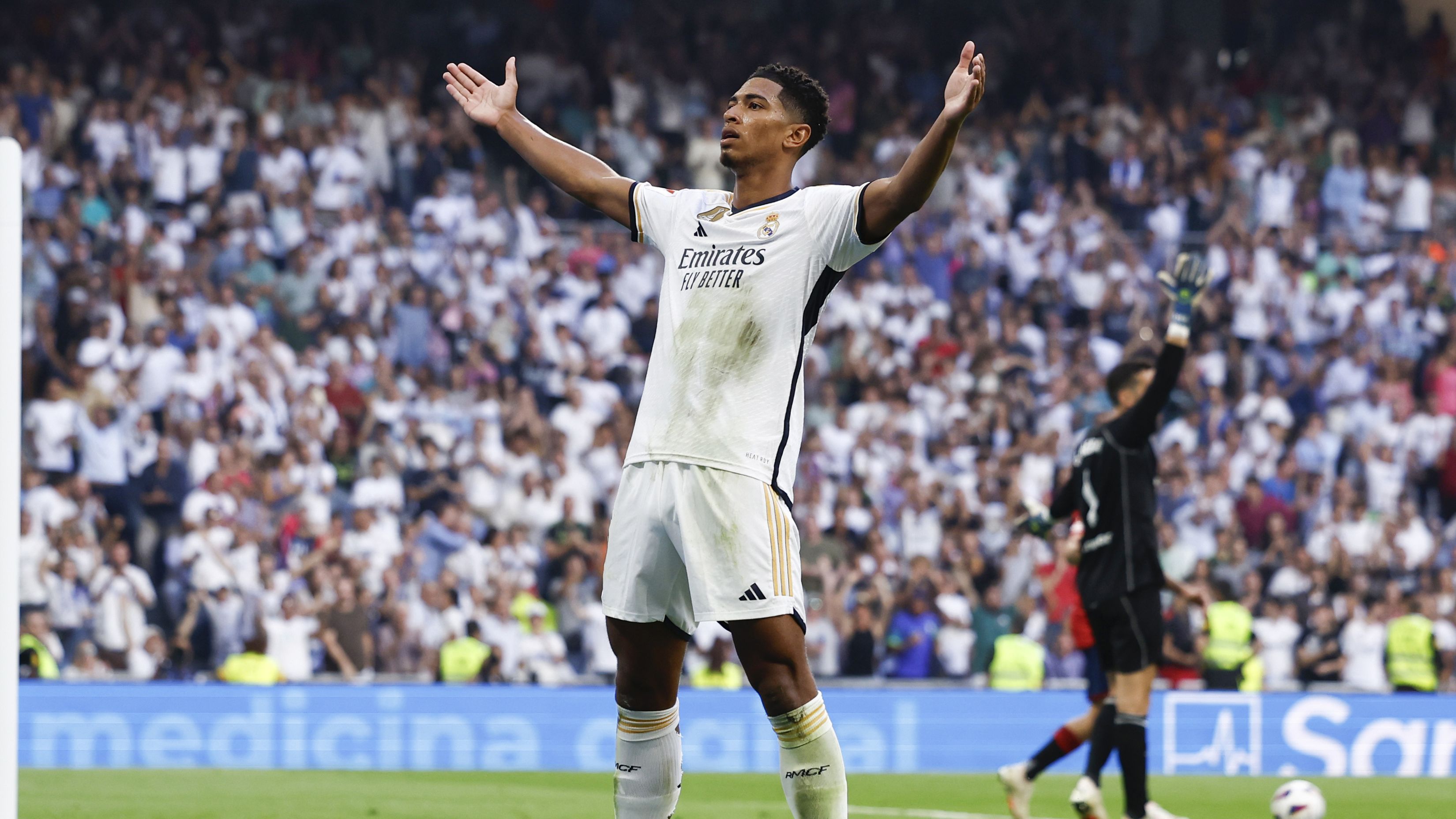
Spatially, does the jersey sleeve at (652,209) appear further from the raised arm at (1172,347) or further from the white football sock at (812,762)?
the raised arm at (1172,347)

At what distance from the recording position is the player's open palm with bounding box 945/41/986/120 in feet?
15.8

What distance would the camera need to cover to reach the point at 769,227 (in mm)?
5297

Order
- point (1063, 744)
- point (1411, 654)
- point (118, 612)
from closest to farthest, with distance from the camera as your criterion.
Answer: point (1063, 744) < point (118, 612) < point (1411, 654)

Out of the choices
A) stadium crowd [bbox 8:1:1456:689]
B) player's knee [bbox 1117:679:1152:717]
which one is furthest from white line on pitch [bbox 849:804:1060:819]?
stadium crowd [bbox 8:1:1456:689]

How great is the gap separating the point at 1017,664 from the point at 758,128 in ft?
36.7

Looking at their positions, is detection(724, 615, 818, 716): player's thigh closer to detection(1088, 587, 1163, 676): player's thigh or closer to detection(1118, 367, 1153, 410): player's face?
detection(1088, 587, 1163, 676): player's thigh

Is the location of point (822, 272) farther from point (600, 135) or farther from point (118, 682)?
point (600, 135)

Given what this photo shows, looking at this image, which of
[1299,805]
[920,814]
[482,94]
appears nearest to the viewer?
[482,94]

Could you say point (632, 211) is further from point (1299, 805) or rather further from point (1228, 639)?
point (1228, 639)

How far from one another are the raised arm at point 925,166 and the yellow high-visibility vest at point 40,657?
11095 mm

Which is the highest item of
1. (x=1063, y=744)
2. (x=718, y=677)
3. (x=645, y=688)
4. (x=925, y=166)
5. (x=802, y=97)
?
(x=802, y=97)

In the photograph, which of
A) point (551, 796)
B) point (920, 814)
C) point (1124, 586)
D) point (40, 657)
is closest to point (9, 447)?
point (1124, 586)

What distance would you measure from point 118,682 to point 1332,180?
15.2 m

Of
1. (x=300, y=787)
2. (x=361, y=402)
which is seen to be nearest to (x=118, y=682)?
(x=300, y=787)
